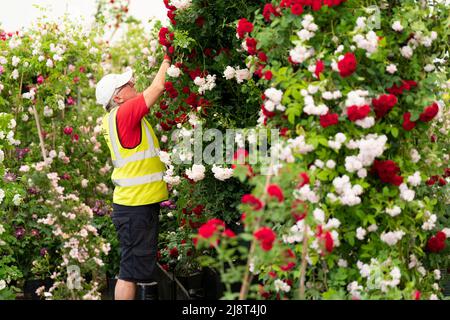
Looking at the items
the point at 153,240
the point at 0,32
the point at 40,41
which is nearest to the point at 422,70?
the point at 153,240

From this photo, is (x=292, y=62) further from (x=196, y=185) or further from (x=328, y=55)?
(x=196, y=185)

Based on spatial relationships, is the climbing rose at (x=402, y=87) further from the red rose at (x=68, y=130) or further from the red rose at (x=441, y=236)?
the red rose at (x=68, y=130)

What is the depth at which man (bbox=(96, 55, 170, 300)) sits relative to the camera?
4410mm

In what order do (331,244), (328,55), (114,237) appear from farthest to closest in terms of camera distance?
(114,237)
(328,55)
(331,244)

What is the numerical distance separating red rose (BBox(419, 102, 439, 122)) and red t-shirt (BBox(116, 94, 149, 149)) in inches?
61.7

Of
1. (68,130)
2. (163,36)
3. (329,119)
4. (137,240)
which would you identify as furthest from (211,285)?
(68,130)

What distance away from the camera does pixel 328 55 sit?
3.48 metres

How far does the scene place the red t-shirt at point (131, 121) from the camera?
4305mm

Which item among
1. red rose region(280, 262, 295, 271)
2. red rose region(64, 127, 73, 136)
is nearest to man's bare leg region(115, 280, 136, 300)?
red rose region(280, 262, 295, 271)

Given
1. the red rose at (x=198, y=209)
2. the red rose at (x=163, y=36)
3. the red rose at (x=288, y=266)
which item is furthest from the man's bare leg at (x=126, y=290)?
the red rose at (x=163, y=36)

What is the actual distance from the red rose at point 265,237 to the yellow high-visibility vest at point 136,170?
1725 mm

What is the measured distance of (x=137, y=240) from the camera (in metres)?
4.44

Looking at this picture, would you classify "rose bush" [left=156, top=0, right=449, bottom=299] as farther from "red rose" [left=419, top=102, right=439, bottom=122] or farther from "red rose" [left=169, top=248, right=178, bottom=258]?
"red rose" [left=169, top=248, right=178, bottom=258]

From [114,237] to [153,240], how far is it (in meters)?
1.34
